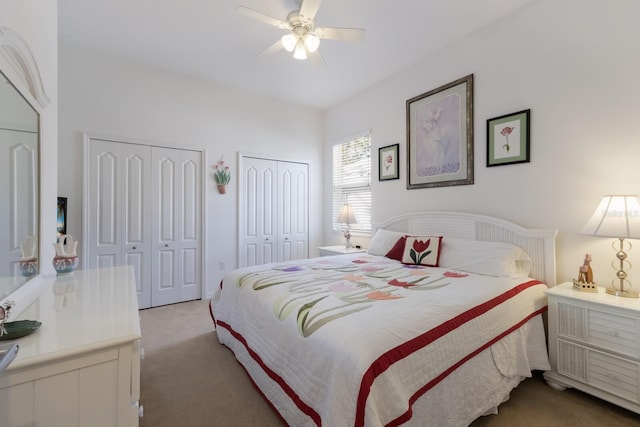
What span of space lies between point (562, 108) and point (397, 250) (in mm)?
1832

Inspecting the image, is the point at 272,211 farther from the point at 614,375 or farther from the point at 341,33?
the point at 614,375

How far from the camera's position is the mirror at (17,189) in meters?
1.12

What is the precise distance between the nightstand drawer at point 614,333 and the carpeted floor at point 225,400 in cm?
39

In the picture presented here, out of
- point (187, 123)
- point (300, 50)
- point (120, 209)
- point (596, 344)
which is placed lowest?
point (596, 344)

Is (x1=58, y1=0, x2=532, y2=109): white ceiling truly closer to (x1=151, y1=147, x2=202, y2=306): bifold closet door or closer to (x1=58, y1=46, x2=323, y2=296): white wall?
(x1=58, y1=46, x2=323, y2=296): white wall

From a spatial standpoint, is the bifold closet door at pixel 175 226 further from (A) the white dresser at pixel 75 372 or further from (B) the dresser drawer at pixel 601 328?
(B) the dresser drawer at pixel 601 328

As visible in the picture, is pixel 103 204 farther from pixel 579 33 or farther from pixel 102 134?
pixel 579 33

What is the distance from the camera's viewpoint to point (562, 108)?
7.48 ft

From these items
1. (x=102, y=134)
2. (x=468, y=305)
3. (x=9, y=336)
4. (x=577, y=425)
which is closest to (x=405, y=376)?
(x=468, y=305)

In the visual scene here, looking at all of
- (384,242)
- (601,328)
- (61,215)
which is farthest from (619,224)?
(61,215)

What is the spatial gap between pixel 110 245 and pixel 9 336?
9.17 ft

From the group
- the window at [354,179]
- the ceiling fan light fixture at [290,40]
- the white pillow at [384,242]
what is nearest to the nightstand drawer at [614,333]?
the white pillow at [384,242]

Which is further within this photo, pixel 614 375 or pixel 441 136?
pixel 441 136

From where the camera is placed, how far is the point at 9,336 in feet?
2.93
